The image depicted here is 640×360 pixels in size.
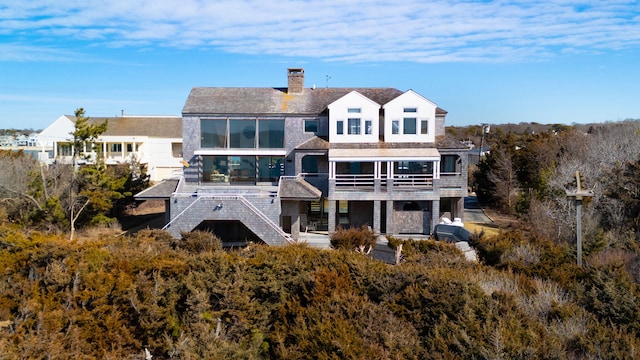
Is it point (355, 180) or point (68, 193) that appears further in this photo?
point (355, 180)

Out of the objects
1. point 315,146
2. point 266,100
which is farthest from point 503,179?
point 266,100

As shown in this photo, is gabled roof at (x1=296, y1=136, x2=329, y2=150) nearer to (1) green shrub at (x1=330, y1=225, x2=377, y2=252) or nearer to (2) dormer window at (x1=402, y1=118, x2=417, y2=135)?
(2) dormer window at (x1=402, y1=118, x2=417, y2=135)

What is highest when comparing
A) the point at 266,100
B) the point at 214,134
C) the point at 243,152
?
the point at 266,100

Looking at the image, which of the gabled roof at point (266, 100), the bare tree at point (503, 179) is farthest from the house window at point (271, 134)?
the bare tree at point (503, 179)

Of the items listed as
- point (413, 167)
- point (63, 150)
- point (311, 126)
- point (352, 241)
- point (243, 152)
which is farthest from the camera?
point (63, 150)

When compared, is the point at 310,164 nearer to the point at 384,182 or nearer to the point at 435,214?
the point at 384,182

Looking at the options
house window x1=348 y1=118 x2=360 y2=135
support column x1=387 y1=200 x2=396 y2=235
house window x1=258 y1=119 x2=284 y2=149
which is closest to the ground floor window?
house window x1=258 y1=119 x2=284 y2=149

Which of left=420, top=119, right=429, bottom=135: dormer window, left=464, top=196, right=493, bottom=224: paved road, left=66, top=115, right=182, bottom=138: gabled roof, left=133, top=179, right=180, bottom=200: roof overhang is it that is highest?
left=66, top=115, right=182, bottom=138: gabled roof

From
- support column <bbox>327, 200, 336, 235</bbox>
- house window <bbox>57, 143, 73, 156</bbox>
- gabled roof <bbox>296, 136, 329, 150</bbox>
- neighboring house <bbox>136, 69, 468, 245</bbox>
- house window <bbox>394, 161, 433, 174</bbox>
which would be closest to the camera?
neighboring house <bbox>136, 69, 468, 245</bbox>
